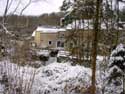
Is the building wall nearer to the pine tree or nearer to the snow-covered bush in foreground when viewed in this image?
the snow-covered bush in foreground

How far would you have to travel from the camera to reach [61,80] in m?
12.1

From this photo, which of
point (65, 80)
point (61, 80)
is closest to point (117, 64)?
point (65, 80)

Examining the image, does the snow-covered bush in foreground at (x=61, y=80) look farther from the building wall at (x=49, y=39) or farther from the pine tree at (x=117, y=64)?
the building wall at (x=49, y=39)

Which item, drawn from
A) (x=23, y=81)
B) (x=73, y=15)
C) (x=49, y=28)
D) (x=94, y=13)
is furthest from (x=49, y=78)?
(x=49, y=28)

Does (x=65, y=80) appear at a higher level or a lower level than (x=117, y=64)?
lower

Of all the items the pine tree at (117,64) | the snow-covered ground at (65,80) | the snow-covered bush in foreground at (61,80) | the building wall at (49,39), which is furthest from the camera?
the building wall at (49,39)

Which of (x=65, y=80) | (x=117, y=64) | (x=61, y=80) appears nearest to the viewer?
(x=117, y=64)

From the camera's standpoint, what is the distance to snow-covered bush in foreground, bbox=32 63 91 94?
11.1 metres

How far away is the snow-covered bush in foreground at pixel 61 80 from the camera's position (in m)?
11.1

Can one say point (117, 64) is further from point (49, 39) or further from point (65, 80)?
point (49, 39)

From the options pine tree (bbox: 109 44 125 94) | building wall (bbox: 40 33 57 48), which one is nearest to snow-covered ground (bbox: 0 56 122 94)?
pine tree (bbox: 109 44 125 94)

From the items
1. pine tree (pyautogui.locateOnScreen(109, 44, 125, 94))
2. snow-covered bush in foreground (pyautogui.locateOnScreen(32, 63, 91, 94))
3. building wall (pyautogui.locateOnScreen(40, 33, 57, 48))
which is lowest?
building wall (pyautogui.locateOnScreen(40, 33, 57, 48))

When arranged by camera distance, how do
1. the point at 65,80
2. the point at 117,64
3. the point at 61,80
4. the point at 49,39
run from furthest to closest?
1. the point at 49,39
2. the point at 61,80
3. the point at 65,80
4. the point at 117,64

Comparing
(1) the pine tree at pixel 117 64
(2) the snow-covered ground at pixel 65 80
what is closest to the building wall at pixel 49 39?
(2) the snow-covered ground at pixel 65 80
